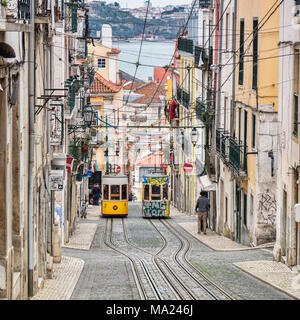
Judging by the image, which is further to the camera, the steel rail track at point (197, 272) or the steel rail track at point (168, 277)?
the steel rail track at point (168, 277)

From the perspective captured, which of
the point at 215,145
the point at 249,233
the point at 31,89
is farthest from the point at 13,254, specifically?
the point at 215,145

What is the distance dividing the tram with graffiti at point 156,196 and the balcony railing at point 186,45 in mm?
7345

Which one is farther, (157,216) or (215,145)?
(157,216)

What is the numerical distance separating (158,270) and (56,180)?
10.4ft

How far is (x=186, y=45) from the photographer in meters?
43.6

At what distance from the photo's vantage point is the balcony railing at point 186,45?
4178 cm

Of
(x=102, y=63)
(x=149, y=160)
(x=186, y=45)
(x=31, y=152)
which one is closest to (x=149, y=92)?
(x=149, y=160)

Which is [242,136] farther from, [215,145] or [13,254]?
[13,254]

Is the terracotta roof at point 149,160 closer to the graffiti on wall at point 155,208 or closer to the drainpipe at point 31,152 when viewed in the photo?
the graffiti on wall at point 155,208

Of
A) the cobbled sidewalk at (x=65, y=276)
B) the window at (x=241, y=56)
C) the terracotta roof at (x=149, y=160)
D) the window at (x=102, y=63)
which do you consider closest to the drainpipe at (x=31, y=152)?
the cobbled sidewalk at (x=65, y=276)

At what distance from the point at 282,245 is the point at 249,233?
5333 millimetres

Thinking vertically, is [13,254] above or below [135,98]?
below

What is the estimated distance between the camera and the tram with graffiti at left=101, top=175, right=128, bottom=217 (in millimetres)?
38719

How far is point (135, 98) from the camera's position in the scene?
83812 mm
